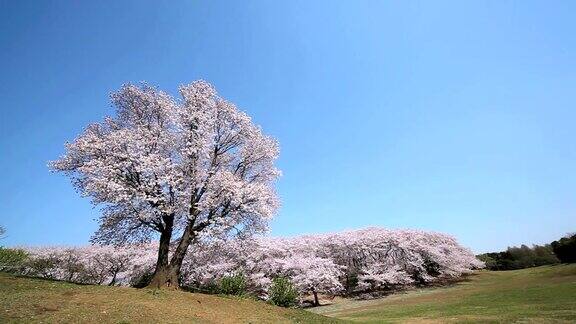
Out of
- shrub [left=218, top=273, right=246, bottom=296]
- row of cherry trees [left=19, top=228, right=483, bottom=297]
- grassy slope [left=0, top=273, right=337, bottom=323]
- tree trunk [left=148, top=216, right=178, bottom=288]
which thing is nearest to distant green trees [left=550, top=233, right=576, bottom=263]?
row of cherry trees [left=19, top=228, right=483, bottom=297]

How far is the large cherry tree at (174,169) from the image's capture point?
23078mm

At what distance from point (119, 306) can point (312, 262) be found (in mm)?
36206

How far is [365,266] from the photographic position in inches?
2281

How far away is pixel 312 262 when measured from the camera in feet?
165

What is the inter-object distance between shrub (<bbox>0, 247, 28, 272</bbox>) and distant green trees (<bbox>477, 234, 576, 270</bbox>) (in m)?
80.0

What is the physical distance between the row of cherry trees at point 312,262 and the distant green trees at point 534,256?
11657 mm

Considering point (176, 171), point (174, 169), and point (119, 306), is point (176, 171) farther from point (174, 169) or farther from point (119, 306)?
point (119, 306)

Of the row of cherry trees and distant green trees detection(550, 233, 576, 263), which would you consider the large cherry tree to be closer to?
the row of cherry trees

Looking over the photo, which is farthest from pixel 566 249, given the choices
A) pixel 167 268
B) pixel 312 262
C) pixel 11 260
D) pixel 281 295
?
pixel 11 260

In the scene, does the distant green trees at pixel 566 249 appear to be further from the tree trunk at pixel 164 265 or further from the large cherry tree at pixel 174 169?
the tree trunk at pixel 164 265

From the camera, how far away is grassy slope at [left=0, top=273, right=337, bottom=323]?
14.6 metres

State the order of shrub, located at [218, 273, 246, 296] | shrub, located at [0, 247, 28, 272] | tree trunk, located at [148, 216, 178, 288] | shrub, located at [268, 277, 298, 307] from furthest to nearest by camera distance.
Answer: shrub, located at [0, 247, 28, 272]
shrub, located at [218, 273, 246, 296]
shrub, located at [268, 277, 298, 307]
tree trunk, located at [148, 216, 178, 288]

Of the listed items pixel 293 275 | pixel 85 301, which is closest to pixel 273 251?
pixel 293 275

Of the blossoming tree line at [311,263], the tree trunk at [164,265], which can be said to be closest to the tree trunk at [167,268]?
the tree trunk at [164,265]
